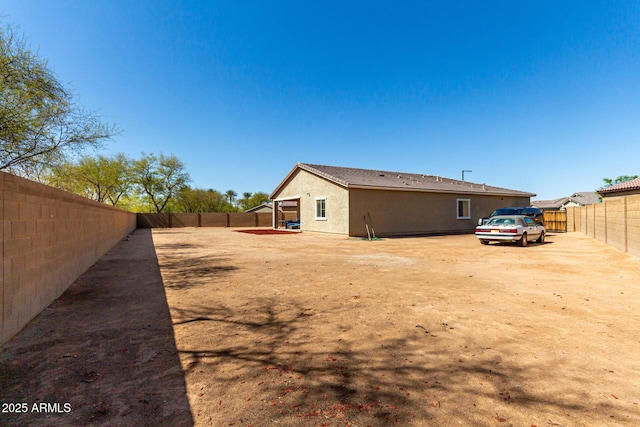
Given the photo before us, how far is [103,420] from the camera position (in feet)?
7.54

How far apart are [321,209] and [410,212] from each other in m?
6.25

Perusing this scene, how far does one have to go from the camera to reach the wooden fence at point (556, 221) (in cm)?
2336

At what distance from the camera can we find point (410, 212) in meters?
21.4

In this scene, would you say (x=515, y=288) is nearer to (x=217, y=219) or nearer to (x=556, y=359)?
(x=556, y=359)

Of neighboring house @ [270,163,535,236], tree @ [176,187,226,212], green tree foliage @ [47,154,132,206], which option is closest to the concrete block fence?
green tree foliage @ [47,154,132,206]

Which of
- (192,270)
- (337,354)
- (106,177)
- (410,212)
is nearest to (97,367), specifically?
(337,354)

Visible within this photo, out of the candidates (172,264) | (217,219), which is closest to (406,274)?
(172,264)

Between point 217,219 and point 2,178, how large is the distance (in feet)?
118

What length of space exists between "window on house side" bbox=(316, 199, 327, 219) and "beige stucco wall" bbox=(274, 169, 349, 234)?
264mm

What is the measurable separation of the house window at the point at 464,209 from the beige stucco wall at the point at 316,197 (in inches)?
423

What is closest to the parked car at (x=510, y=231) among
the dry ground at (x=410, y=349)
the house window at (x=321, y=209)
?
the dry ground at (x=410, y=349)

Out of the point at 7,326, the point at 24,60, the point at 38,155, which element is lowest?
the point at 7,326

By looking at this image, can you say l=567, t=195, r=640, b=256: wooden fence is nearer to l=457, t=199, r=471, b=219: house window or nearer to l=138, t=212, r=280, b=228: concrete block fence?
l=457, t=199, r=471, b=219: house window

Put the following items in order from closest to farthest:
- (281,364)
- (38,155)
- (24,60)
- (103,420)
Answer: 1. (103,420)
2. (281,364)
3. (24,60)
4. (38,155)
